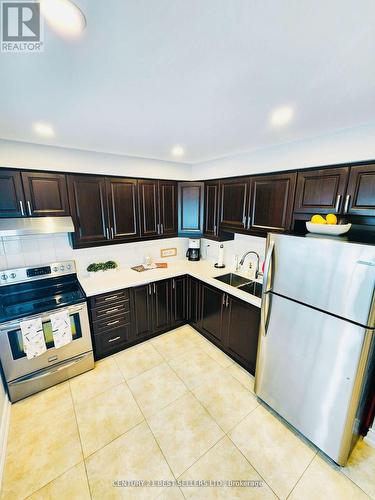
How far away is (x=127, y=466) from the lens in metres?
1.50

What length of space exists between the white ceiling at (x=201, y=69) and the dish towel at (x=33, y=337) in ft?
5.49

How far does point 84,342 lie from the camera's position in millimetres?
2260

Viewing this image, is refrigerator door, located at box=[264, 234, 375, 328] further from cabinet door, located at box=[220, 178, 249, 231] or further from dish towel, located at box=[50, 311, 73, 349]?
dish towel, located at box=[50, 311, 73, 349]

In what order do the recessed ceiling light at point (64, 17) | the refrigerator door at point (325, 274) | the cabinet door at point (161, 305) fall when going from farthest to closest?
1. the cabinet door at point (161, 305)
2. the refrigerator door at point (325, 274)
3. the recessed ceiling light at point (64, 17)

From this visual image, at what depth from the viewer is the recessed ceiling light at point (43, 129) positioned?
63.3 inches

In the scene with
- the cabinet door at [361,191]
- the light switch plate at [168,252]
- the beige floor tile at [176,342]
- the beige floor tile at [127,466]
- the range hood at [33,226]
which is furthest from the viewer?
the light switch plate at [168,252]

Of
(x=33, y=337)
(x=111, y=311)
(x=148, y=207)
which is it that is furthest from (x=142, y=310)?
(x=148, y=207)

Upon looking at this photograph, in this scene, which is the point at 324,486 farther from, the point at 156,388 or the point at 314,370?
the point at 156,388

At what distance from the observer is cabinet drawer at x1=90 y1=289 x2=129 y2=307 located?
2305 millimetres

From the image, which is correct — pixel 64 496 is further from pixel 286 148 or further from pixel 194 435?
pixel 286 148

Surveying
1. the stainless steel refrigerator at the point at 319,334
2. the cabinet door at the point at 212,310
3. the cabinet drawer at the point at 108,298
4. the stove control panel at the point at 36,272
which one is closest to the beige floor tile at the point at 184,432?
the stainless steel refrigerator at the point at 319,334

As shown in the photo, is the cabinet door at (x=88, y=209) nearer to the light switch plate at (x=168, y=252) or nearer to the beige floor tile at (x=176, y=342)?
the light switch plate at (x=168, y=252)

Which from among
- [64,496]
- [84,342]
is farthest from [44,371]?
[64,496]

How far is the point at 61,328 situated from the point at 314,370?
7.45 feet
